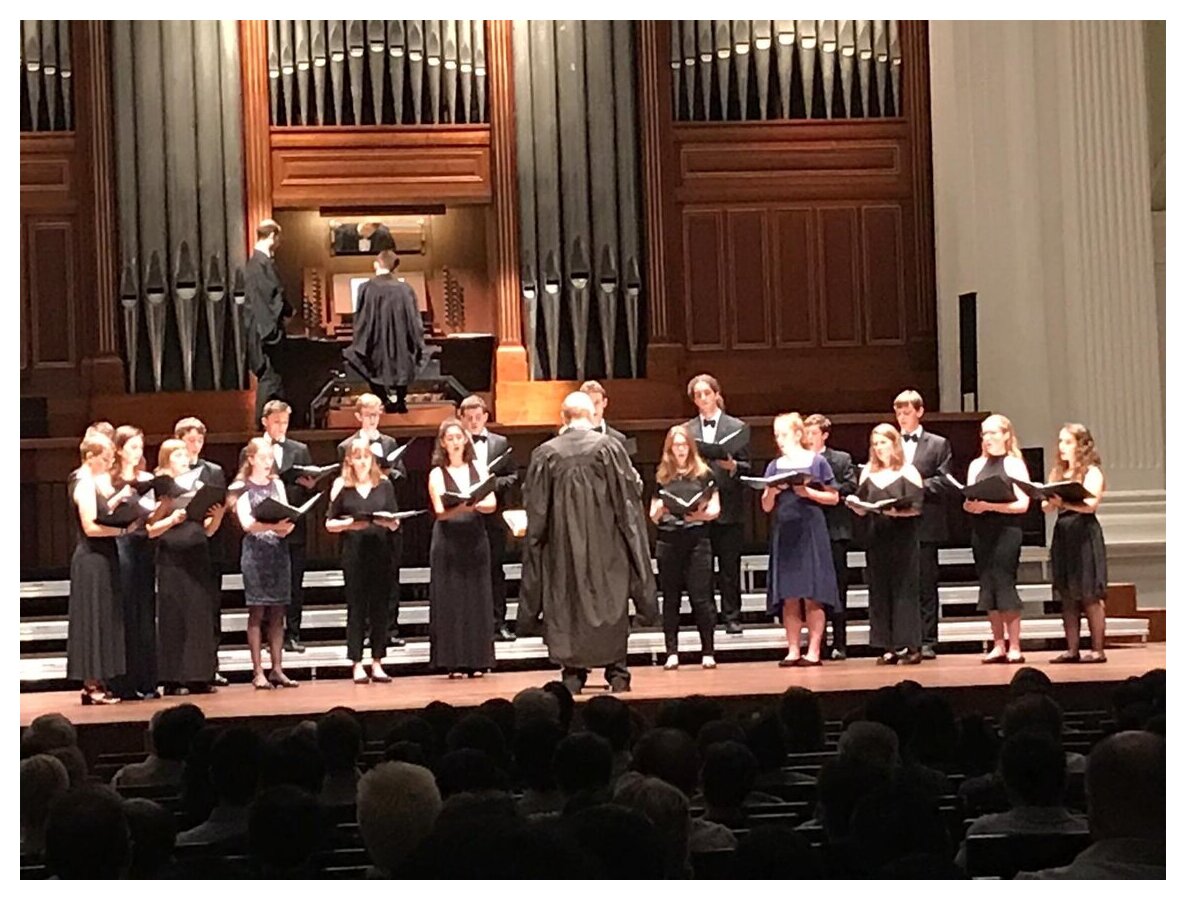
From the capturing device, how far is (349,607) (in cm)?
962

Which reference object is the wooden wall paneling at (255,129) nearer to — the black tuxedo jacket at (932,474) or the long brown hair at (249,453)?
the long brown hair at (249,453)

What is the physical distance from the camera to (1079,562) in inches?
377

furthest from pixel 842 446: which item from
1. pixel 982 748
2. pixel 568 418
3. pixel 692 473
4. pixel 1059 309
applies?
pixel 982 748

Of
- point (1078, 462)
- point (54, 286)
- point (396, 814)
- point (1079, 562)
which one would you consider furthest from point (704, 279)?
point (396, 814)

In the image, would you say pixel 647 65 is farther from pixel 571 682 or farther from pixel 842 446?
pixel 571 682

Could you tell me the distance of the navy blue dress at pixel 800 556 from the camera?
32.0 feet

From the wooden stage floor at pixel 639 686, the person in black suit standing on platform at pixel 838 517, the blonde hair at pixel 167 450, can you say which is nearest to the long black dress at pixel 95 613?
the wooden stage floor at pixel 639 686

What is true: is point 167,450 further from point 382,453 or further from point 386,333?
point 386,333

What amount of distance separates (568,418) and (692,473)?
0.89m

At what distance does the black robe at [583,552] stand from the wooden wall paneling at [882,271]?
19.1ft

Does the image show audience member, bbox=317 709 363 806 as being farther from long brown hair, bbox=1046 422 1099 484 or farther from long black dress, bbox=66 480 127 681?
long brown hair, bbox=1046 422 1099 484

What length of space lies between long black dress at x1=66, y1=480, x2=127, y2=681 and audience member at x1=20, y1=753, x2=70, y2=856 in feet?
12.0

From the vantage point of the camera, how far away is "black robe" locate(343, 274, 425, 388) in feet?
41.0

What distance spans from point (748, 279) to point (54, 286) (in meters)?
5.01
